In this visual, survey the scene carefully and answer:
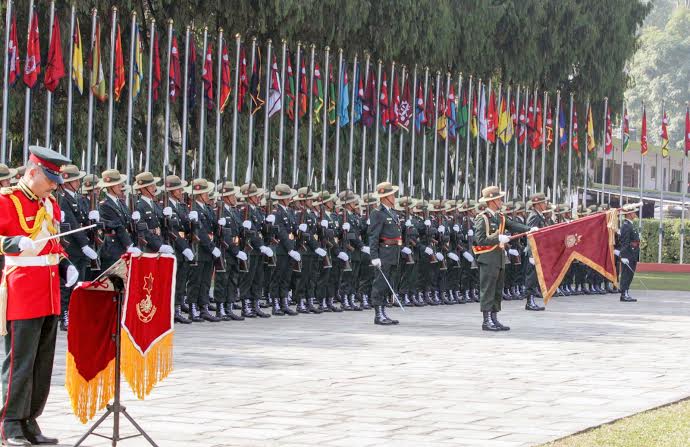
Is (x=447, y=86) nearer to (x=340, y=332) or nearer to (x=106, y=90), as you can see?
(x=106, y=90)

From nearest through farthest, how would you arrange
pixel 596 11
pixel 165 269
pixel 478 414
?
pixel 165 269, pixel 478 414, pixel 596 11

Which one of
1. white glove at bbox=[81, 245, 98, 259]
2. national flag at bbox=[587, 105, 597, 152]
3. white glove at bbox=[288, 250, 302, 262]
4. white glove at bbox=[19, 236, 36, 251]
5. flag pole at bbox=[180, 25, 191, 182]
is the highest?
national flag at bbox=[587, 105, 597, 152]

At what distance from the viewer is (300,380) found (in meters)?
10.2

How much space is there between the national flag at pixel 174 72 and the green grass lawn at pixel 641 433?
1463 centimetres

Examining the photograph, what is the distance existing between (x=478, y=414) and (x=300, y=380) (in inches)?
80.6

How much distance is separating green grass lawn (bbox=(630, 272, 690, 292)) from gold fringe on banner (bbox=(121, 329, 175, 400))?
71.2 ft

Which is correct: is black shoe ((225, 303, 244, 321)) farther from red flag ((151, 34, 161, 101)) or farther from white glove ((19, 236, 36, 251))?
white glove ((19, 236, 36, 251))

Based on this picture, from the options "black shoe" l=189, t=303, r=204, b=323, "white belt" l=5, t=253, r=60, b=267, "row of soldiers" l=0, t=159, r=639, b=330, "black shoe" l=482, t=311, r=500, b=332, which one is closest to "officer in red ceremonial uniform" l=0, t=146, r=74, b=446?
"white belt" l=5, t=253, r=60, b=267

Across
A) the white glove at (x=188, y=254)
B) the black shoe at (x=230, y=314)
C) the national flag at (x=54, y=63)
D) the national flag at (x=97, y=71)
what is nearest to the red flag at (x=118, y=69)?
the national flag at (x=97, y=71)

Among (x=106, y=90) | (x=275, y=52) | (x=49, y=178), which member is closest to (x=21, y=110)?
(x=106, y=90)

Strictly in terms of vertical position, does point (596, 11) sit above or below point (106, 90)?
above

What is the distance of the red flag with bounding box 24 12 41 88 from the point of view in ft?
61.9

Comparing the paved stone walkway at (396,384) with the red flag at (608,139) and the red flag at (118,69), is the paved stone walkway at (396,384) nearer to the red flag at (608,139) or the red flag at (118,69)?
the red flag at (118,69)

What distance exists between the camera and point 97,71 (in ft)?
66.7
